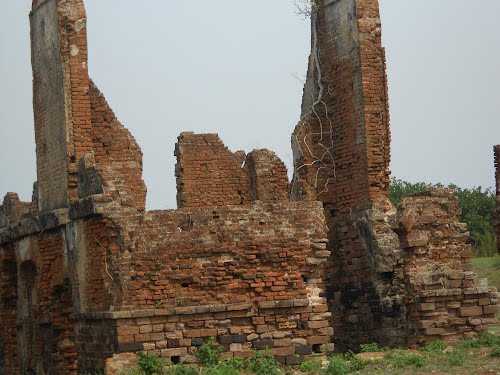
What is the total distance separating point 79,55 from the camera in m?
18.0

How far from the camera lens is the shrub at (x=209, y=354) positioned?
15.4 m

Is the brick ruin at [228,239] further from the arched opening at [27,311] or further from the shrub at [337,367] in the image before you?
the shrub at [337,367]

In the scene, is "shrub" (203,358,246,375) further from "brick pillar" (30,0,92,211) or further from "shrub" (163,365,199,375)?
"brick pillar" (30,0,92,211)

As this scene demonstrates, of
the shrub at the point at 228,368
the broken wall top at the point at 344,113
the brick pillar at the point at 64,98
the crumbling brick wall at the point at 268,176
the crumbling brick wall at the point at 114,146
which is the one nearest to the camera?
the shrub at the point at 228,368

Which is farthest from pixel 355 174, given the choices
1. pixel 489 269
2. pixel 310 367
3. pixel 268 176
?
pixel 489 269

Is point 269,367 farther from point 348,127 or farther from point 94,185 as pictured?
point 348,127

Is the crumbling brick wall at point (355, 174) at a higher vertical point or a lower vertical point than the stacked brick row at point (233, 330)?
higher

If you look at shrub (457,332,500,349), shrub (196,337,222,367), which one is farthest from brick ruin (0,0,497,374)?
shrub (457,332,500,349)

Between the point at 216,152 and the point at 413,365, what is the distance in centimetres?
701

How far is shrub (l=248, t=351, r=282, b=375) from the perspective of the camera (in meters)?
15.2

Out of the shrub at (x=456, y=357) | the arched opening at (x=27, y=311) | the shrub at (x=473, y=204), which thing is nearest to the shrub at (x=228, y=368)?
the shrub at (x=456, y=357)

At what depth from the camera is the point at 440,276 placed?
58.4 feet

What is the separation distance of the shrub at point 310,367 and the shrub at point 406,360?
925mm

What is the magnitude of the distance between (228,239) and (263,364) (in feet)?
5.65
